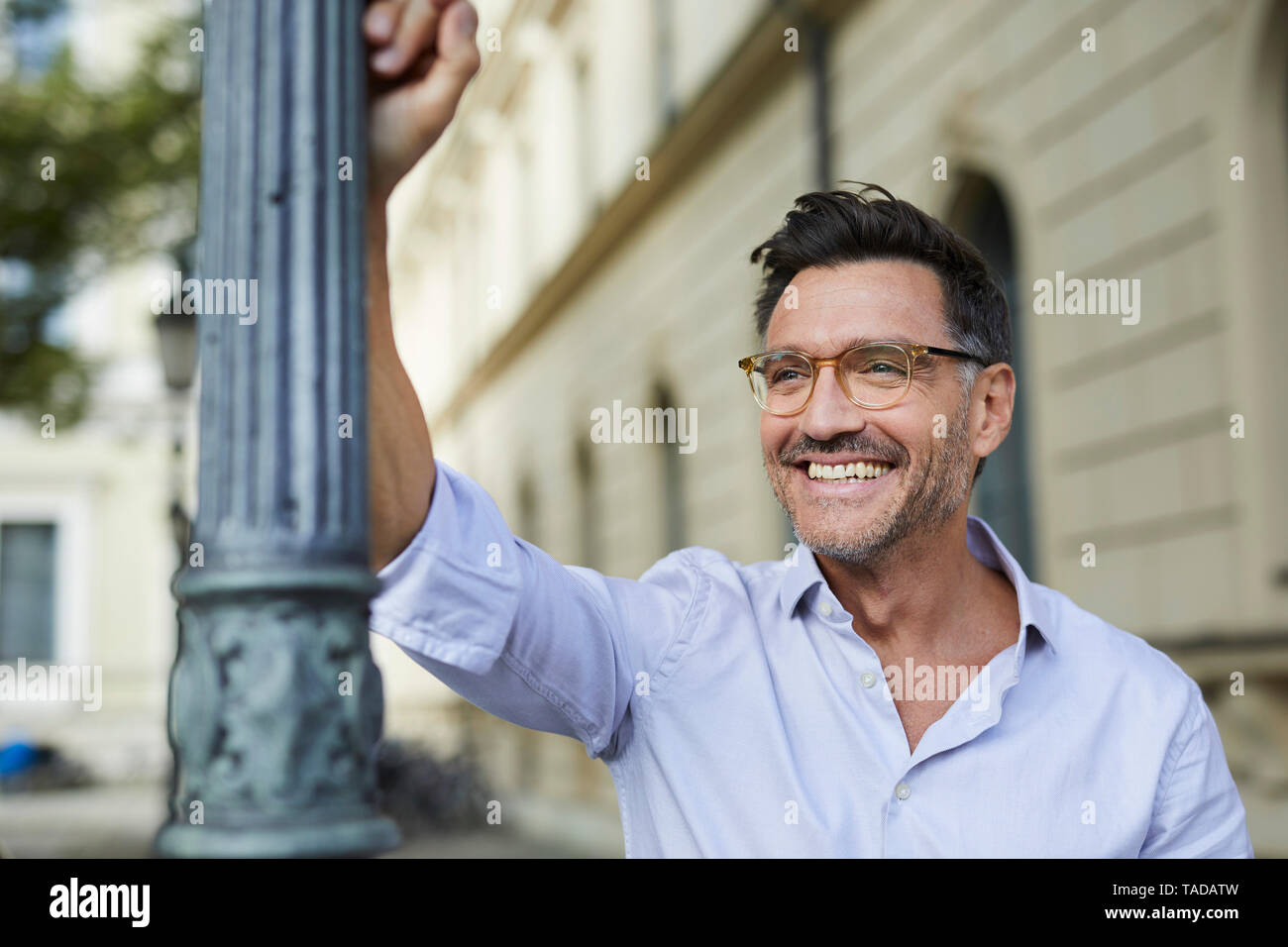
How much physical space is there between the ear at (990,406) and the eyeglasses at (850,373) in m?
0.18

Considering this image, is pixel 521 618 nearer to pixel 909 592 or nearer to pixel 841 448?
pixel 841 448

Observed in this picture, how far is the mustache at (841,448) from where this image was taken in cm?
188

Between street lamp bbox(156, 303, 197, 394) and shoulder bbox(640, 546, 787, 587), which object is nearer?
shoulder bbox(640, 546, 787, 587)

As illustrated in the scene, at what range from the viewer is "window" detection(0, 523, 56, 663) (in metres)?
28.3

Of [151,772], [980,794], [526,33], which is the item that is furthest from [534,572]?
[151,772]

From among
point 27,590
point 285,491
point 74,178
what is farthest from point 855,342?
point 27,590

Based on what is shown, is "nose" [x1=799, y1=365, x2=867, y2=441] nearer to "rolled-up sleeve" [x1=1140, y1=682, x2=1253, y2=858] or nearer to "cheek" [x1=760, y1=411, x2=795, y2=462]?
"cheek" [x1=760, y1=411, x2=795, y2=462]

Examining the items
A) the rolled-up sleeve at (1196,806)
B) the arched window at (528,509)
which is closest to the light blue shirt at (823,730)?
the rolled-up sleeve at (1196,806)

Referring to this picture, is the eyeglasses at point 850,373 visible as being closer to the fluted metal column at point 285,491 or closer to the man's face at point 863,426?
the man's face at point 863,426

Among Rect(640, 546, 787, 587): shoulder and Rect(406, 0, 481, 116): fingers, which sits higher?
Rect(406, 0, 481, 116): fingers

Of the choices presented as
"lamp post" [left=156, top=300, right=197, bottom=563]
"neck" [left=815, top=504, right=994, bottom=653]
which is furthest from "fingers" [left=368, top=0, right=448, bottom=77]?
"lamp post" [left=156, top=300, right=197, bottom=563]

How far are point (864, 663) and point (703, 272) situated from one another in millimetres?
9084

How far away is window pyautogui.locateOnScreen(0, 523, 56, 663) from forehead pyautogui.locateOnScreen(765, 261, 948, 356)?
2890cm
